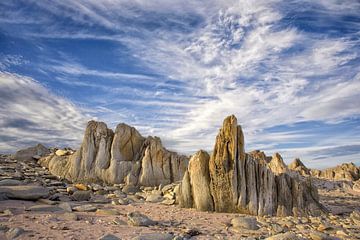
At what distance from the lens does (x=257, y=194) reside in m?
17.8

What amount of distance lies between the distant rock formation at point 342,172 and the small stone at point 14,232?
62489 mm

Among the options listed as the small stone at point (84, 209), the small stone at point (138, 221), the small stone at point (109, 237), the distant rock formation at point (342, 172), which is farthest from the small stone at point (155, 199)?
the distant rock formation at point (342, 172)

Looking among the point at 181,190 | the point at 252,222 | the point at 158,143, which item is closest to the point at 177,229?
the point at 252,222

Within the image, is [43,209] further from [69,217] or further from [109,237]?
[109,237]

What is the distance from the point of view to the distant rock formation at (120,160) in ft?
97.8

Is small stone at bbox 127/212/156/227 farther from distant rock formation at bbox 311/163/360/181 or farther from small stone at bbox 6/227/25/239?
distant rock formation at bbox 311/163/360/181

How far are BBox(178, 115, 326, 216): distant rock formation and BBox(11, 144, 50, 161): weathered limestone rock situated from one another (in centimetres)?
2778

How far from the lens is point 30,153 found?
4062 centimetres

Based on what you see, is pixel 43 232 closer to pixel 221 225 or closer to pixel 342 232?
pixel 221 225

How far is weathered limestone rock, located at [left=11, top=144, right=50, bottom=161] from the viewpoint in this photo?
39.4 meters

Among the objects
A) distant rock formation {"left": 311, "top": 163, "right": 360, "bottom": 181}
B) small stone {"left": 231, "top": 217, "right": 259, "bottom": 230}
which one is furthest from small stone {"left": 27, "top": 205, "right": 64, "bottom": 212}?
distant rock formation {"left": 311, "top": 163, "right": 360, "bottom": 181}

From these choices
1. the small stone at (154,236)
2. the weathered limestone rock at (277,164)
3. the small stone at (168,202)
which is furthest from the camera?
the weathered limestone rock at (277,164)

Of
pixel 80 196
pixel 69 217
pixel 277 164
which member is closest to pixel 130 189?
pixel 80 196

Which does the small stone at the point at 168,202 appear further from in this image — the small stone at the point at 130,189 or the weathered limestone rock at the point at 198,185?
the small stone at the point at 130,189
